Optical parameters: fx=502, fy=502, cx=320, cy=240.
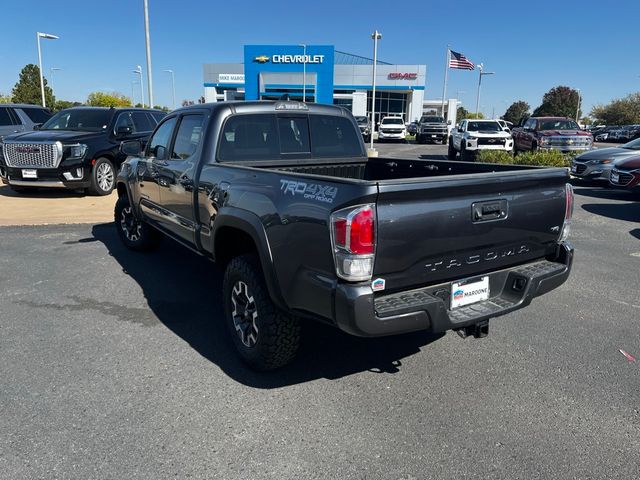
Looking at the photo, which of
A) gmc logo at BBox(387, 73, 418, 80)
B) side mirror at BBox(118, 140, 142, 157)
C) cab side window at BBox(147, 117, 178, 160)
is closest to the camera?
cab side window at BBox(147, 117, 178, 160)

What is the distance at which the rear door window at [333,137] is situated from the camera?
5012 millimetres

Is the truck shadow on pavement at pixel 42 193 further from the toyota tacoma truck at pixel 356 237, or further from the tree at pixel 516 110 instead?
the tree at pixel 516 110

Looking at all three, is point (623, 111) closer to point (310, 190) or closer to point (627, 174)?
point (627, 174)

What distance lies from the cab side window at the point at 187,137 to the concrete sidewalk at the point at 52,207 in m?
4.62

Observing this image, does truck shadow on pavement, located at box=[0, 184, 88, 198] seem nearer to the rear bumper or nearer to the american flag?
the rear bumper

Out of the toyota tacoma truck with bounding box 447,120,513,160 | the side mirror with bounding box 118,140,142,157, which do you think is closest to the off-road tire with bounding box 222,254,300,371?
the side mirror with bounding box 118,140,142,157

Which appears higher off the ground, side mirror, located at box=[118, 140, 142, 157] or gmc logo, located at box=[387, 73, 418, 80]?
gmc logo, located at box=[387, 73, 418, 80]

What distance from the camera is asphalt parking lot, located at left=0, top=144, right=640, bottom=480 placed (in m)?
2.63

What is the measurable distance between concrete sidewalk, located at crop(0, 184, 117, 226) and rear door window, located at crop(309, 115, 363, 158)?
5.46 meters

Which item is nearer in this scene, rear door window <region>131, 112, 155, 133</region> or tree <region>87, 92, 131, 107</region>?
rear door window <region>131, 112, 155, 133</region>

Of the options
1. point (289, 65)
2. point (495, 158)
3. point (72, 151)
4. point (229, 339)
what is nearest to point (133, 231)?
point (229, 339)

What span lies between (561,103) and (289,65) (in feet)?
152

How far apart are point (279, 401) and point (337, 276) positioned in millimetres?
1031

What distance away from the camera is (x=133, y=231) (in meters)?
6.80
